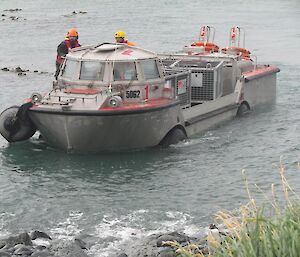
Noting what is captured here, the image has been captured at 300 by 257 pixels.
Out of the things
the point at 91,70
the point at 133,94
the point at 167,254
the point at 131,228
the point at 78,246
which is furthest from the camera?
the point at 91,70

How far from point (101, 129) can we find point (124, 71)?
179 centimetres

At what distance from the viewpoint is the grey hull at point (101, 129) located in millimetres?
17438

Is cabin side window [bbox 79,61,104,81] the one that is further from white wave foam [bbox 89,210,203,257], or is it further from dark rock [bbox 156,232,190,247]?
dark rock [bbox 156,232,190,247]

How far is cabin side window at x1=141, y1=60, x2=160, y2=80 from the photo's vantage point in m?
18.8

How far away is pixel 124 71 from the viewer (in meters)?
18.6

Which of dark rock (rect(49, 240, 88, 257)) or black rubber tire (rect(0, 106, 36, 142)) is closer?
dark rock (rect(49, 240, 88, 257))

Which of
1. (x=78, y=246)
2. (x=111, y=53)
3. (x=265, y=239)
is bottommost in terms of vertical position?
(x=78, y=246)

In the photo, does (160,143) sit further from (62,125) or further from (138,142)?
(62,125)

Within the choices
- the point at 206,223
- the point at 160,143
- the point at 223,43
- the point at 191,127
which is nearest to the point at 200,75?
the point at 191,127

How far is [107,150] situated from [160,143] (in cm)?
147

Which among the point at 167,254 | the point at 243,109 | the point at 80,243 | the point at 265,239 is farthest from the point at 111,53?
the point at 265,239

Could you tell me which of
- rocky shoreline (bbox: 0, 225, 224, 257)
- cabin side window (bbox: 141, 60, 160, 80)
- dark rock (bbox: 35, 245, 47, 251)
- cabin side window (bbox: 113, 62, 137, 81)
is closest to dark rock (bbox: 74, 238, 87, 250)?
rocky shoreline (bbox: 0, 225, 224, 257)

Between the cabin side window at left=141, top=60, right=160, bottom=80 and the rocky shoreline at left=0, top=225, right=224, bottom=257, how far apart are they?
6.98 metres

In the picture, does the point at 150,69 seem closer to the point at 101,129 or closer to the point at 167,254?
the point at 101,129
